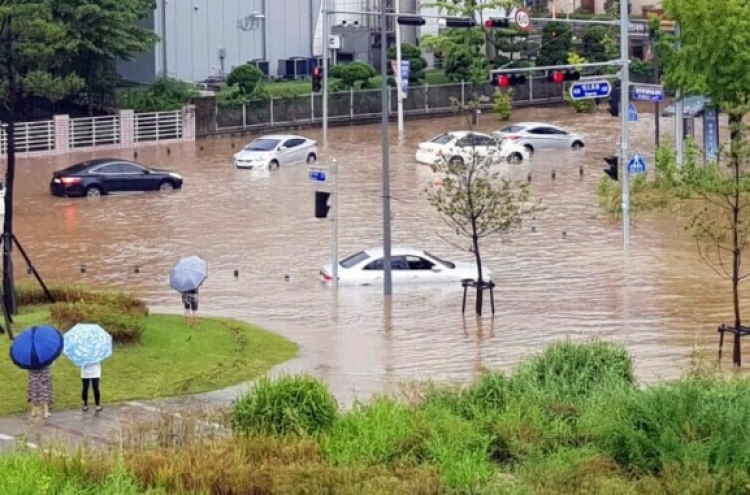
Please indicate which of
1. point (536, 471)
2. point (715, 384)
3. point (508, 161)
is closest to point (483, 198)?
point (715, 384)

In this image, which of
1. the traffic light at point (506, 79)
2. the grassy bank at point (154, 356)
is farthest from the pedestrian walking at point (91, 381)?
the traffic light at point (506, 79)

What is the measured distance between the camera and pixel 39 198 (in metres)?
46.0

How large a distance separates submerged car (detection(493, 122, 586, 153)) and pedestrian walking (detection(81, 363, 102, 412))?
35317 mm

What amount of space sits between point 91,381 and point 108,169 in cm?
2611

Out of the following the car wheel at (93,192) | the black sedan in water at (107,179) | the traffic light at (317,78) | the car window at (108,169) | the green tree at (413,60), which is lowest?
the car wheel at (93,192)

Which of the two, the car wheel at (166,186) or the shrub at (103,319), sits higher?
the car wheel at (166,186)

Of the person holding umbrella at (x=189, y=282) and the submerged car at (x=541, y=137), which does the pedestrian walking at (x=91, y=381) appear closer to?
the person holding umbrella at (x=189, y=282)

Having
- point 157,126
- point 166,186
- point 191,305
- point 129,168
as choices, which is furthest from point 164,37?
point 191,305

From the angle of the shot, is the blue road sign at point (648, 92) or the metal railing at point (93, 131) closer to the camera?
the blue road sign at point (648, 92)

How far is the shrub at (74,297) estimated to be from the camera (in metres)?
26.5

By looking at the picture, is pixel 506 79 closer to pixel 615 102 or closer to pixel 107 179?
pixel 615 102

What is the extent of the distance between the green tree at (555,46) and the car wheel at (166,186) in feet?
92.4

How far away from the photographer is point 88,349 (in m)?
20.9

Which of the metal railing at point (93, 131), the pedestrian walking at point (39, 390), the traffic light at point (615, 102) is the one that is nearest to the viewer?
the pedestrian walking at point (39, 390)
